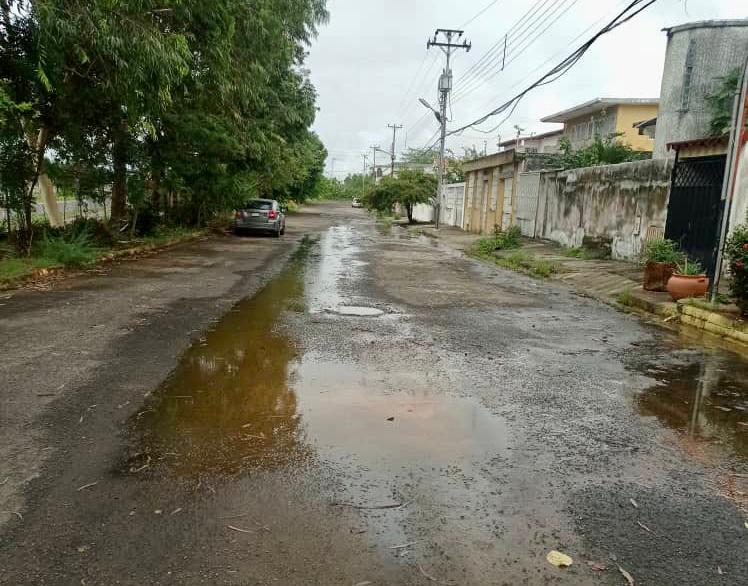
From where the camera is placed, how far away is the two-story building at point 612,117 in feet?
116

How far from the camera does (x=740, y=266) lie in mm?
7809

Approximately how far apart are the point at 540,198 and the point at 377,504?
2022 centimetres

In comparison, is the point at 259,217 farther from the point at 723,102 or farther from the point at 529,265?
the point at 723,102

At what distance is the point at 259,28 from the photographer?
12.7m

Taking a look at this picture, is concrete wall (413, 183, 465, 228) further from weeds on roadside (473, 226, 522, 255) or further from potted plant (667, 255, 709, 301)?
potted plant (667, 255, 709, 301)

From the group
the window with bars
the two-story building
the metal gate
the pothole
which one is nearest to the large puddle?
the pothole

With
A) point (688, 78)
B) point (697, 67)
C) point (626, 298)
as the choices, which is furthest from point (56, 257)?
point (697, 67)

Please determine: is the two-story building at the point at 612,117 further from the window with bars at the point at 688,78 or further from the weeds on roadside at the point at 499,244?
the window with bars at the point at 688,78

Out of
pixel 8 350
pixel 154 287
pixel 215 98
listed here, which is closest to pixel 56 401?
pixel 8 350

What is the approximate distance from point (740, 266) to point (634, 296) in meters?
2.78

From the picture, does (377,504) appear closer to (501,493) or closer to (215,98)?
(501,493)

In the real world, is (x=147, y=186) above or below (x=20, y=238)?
above

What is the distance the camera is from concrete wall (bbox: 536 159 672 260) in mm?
14344

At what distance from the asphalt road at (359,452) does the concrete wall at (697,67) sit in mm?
10396
